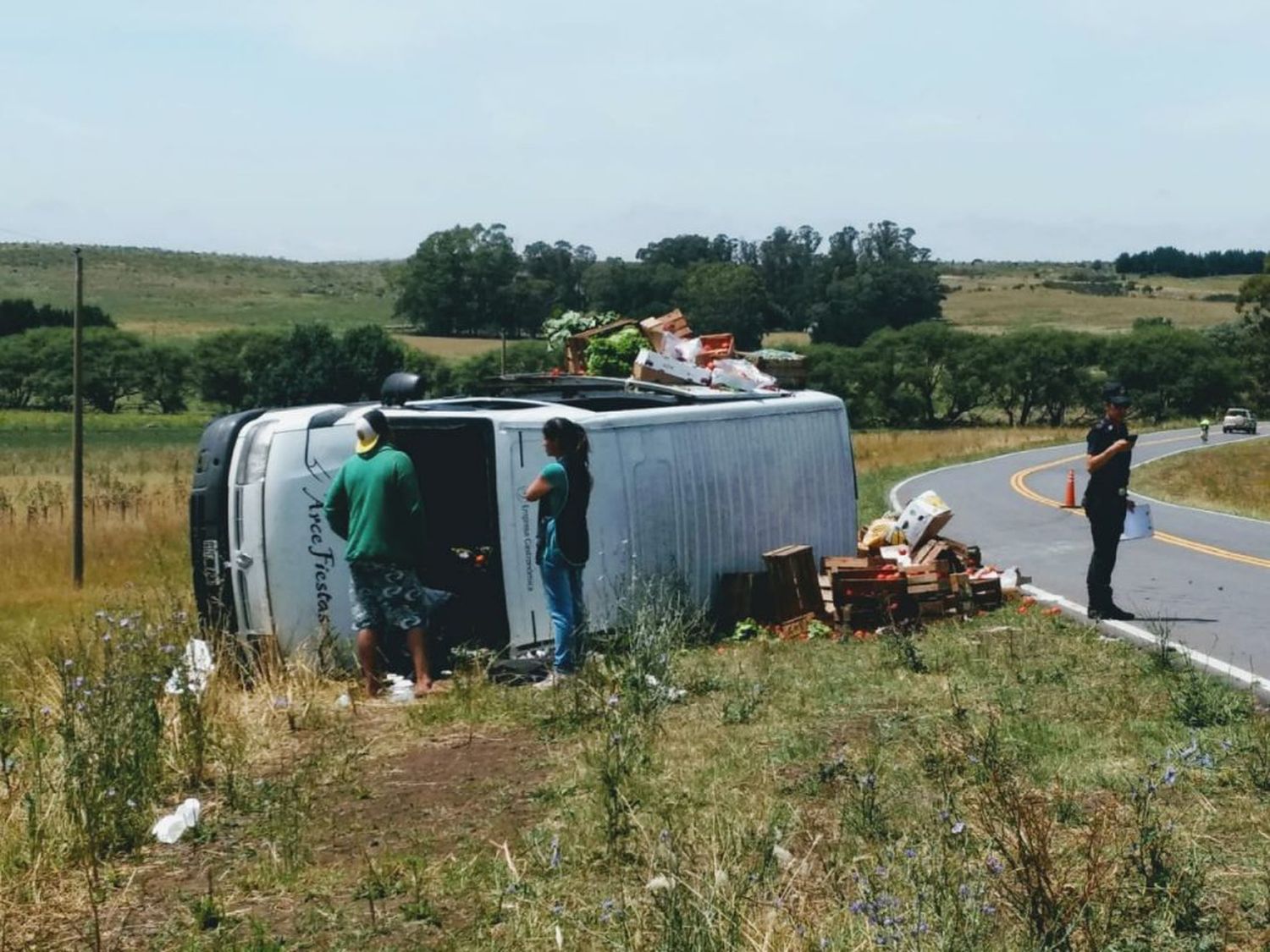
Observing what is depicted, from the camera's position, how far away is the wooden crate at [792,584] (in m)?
11.9

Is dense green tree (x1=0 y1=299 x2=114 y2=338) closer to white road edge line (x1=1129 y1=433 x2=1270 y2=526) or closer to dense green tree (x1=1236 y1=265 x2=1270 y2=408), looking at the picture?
white road edge line (x1=1129 y1=433 x2=1270 y2=526)

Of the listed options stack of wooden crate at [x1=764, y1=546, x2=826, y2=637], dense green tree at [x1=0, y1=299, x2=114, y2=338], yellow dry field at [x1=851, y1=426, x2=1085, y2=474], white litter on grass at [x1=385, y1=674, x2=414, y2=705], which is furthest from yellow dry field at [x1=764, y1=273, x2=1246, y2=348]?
white litter on grass at [x1=385, y1=674, x2=414, y2=705]

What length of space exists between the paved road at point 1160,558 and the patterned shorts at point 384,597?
499 cm

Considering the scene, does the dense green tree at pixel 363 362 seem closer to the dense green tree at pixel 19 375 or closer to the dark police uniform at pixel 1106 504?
the dense green tree at pixel 19 375

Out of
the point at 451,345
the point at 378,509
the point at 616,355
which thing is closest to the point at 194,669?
the point at 378,509

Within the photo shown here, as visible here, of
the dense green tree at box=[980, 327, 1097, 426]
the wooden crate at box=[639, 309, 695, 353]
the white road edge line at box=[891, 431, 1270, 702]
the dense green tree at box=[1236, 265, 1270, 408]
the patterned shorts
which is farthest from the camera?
the dense green tree at box=[980, 327, 1097, 426]

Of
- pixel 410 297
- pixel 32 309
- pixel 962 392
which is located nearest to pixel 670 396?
pixel 962 392

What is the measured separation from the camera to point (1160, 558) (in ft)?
61.5

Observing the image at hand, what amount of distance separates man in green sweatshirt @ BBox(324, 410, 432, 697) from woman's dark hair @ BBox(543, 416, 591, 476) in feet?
3.08

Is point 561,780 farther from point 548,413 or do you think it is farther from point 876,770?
point 548,413

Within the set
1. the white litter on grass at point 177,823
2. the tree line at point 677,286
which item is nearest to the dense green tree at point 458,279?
the tree line at point 677,286

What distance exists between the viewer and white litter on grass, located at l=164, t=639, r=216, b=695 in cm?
785

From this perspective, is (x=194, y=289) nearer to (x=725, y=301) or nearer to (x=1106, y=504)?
(x=725, y=301)

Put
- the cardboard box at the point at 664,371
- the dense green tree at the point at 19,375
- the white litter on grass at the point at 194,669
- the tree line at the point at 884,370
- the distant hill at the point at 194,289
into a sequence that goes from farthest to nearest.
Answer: the distant hill at the point at 194,289
the dense green tree at the point at 19,375
the tree line at the point at 884,370
the cardboard box at the point at 664,371
the white litter on grass at the point at 194,669
